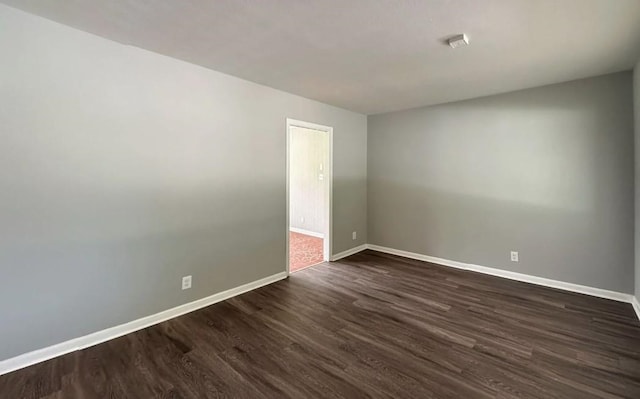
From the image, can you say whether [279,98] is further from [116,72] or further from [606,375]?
[606,375]

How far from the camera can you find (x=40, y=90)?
2010 mm

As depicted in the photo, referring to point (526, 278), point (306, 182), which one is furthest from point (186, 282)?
point (526, 278)

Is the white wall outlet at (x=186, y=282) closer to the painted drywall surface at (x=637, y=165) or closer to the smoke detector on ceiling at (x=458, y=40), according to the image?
the smoke detector on ceiling at (x=458, y=40)

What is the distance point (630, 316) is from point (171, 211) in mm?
4505

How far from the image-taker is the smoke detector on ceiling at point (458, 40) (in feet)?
7.10

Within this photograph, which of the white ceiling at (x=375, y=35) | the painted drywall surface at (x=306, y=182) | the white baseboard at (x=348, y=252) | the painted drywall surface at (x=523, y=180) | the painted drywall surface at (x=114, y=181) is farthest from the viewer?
the painted drywall surface at (x=306, y=182)

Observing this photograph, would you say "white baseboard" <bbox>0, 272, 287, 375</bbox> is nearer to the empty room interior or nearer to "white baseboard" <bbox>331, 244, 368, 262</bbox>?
the empty room interior

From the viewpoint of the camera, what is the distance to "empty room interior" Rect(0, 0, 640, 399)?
6.28 ft

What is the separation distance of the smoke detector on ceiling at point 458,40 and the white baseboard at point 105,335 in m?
3.14

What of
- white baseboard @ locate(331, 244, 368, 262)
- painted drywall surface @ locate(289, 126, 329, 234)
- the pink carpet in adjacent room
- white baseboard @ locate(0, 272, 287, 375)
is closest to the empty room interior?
white baseboard @ locate(0, 272, 287, 375)

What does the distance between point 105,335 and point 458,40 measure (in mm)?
3654

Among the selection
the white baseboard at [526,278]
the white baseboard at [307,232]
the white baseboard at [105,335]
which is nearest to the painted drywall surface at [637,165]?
the white baseboard at [526,278]

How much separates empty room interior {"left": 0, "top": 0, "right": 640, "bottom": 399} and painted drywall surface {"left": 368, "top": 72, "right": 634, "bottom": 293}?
0.08ft

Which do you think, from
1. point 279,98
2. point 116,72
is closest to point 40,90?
point 116,72
